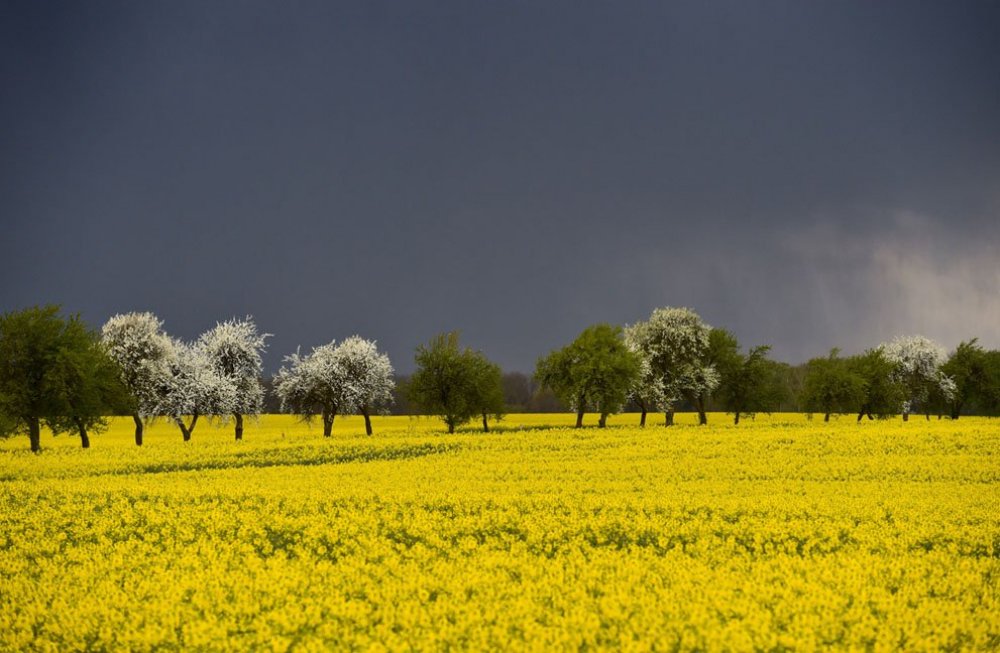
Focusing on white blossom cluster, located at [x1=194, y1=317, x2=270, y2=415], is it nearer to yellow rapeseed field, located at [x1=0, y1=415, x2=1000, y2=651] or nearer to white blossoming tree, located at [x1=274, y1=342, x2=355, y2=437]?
white blossoming tree, located at [x1=274, y1=342, x2=355, y2=437]

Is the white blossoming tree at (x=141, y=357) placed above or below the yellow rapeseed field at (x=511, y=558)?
above

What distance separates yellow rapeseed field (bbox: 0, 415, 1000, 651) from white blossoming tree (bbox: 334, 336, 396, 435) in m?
32.1

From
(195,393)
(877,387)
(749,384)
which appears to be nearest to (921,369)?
(877,387)

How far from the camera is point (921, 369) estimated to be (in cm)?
9644

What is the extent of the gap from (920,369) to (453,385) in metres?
A: 64.2

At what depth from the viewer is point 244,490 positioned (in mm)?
26219

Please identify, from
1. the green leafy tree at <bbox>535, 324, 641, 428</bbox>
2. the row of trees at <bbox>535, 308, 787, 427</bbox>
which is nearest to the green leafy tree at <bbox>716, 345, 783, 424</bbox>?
the row of trees at <bbox>535, 308, 787, 427</bbox>

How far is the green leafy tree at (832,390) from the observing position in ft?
262

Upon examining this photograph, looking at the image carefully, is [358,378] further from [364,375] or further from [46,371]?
[46,371]

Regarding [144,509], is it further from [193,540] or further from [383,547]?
[383,547]

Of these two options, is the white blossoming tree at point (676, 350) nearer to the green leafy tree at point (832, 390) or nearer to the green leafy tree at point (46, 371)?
the green leafy tree at point (832, 390)

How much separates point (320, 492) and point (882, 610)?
57.6 ft

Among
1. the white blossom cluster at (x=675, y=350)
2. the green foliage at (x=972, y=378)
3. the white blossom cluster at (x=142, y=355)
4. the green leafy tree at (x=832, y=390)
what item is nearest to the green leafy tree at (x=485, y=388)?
the white blossom cluster at (x=675, y=350)

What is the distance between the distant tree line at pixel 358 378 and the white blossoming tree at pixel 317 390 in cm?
11
